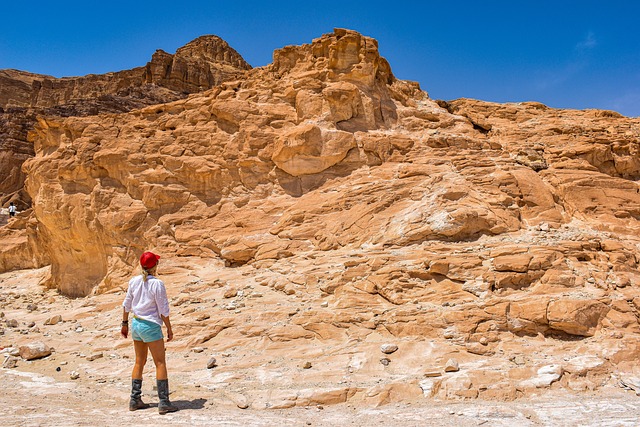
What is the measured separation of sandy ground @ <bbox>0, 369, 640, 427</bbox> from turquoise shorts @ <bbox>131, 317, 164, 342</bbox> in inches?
27.7

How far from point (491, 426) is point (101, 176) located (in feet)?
42.3

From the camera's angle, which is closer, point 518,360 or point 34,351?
point 518,360

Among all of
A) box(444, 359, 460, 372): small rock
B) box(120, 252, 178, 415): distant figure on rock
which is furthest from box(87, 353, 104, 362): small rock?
box(444, 359, 460, 372): small rock

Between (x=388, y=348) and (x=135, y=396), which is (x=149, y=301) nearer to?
(x=135, y=396)

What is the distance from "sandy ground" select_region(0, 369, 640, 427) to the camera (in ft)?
13.6

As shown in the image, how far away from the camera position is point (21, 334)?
8.84 meters

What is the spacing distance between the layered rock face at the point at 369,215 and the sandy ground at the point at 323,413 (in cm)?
40

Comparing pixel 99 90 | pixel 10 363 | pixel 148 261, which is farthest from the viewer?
pixel 99 90

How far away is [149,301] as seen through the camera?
4773mm

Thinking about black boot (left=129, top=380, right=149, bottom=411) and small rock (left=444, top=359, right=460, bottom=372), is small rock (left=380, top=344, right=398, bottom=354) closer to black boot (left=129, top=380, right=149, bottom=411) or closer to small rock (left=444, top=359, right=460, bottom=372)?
small rock (left=444, top=359, right=460, bottom=372)

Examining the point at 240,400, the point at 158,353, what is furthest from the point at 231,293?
the point at 158,353

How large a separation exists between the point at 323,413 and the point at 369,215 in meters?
6.15

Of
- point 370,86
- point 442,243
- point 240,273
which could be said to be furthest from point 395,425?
point 370,86

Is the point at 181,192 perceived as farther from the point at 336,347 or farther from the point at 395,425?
the point at 395,425
